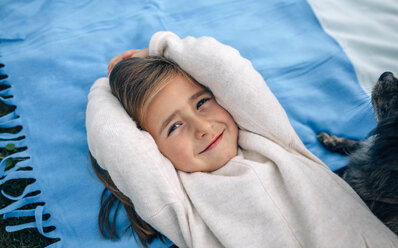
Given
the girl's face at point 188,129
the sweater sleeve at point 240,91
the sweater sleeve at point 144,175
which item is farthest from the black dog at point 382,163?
the sweater sleeve at point 144,175

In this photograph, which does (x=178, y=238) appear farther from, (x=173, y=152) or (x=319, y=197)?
(x=319, y=197)

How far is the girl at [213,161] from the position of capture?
1.47 meters

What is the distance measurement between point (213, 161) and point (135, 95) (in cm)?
59

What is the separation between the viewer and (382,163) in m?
1.29

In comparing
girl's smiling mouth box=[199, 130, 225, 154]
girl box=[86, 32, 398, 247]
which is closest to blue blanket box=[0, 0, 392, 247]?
girl box=[86, 32, 398, 247]

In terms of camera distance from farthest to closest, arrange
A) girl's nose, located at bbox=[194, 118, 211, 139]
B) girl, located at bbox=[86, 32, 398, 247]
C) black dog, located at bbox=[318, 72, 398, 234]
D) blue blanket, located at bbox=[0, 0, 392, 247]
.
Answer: blue blanket, located at bbox=[0, 0, 392, 247] → girl's nose, located at bbox=[194, 118, 211, 139] → girl, located at bbox=[86, 32, 398, 247] → black dog, located at bbox=[318, 72, 398, 234]

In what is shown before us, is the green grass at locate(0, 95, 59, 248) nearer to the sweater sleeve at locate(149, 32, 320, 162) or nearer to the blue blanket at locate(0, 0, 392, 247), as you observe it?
the blue blanket at locate(0, 0, 392, 247)

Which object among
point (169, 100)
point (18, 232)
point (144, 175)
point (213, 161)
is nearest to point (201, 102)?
point (169, 100)

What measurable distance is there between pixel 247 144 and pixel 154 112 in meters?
0.58

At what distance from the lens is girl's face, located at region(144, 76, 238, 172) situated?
1654 millimetres

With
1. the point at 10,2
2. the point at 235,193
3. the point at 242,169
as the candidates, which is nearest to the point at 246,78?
the point at 242,169

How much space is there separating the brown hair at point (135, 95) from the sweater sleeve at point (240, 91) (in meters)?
0.15

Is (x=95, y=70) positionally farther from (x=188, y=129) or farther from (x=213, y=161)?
(x=213, y=161)

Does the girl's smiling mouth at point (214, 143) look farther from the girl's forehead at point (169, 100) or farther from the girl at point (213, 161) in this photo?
the girl's forehead at point (169, 100)
